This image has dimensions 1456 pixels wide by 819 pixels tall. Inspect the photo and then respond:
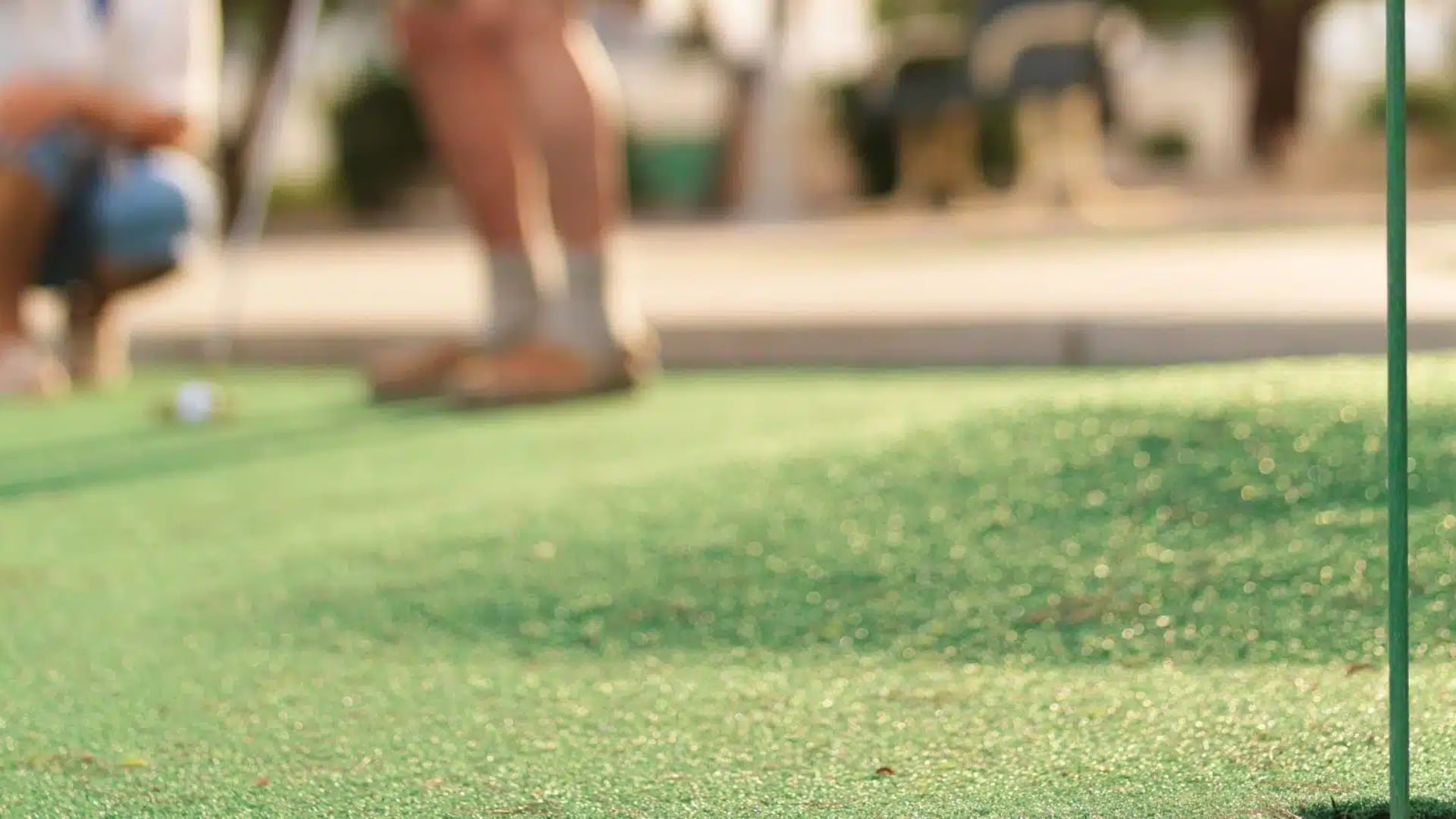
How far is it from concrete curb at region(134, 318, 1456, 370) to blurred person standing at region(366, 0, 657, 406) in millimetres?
585

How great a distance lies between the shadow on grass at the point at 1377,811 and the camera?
168 cm

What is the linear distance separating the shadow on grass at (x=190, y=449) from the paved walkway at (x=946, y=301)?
3.36ft

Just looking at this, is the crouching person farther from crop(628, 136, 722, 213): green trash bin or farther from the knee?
crop(628, 136, 722, 213): green trash bin

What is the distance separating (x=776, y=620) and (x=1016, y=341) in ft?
8.06

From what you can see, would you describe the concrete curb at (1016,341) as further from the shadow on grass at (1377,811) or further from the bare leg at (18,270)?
the shadow on grass at (1377,811)

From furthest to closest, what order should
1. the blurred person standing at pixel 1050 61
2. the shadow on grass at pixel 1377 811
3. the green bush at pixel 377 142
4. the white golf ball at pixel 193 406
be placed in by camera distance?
the green bush at pixel 377 142 → the blurred person standing at pixel 1050 61 → the white golf ball at pixel 193 406 → the shadow on grass at pixel 1377 811

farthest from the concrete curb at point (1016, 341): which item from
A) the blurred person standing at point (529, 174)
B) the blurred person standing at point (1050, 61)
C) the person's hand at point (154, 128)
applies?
the blurred person standing at point (1050, 61)

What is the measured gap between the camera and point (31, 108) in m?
4.96

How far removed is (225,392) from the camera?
5.30 meters

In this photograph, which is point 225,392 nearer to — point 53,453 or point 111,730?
point 53,453

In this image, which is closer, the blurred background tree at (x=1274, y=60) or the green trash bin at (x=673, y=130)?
the blurred background tree at (x=1274, y=60)

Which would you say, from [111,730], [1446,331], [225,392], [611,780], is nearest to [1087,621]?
[611,780]

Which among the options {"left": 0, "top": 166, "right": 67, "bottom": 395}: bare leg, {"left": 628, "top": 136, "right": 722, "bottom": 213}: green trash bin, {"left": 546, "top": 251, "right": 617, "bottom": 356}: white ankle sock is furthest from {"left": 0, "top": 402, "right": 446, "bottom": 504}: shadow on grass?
{"left": 628, "top": 136, "right": 722, "bottom": 213}: green trash bin

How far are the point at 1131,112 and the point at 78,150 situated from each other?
51.6 ft
